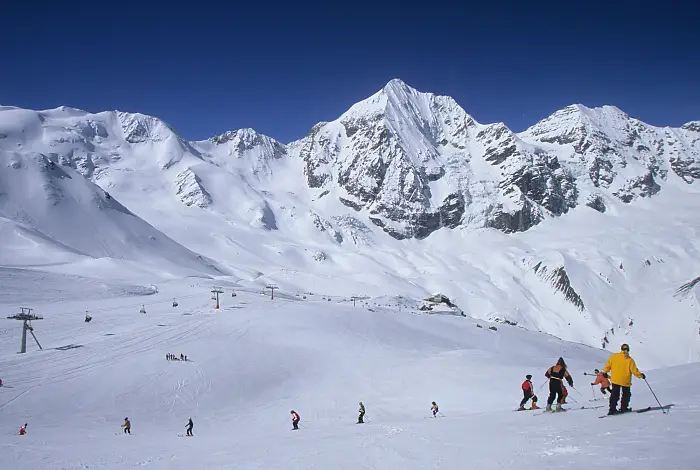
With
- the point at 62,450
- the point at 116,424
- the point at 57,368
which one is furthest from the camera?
the point at 57,368

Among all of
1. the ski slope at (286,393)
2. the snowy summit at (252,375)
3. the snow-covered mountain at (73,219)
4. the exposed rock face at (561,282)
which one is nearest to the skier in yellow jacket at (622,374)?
the snowy summit at (252,375)

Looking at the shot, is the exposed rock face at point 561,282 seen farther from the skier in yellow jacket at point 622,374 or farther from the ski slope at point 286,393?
the skier in yellow jacket at point 622,374

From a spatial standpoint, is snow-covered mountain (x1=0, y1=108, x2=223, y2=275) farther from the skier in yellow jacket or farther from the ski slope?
the skier in yellow jacket

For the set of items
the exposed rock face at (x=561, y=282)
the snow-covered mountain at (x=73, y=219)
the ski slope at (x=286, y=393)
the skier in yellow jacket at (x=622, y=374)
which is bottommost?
the ski slope at (x=286, y=393)

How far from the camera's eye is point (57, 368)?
112ft

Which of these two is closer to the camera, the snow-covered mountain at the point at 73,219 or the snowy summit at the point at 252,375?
the snowy summit at the point at 252,375

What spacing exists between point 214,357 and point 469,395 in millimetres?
22186

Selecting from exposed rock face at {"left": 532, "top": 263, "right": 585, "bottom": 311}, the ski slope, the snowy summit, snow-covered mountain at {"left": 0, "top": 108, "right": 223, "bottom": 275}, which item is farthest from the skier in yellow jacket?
exposed rock face at {"left": 532, "top": 263, "right": 585, "bottom": 311}

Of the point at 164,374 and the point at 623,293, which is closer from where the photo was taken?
the point at 164,374

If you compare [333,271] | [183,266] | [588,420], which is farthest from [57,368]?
Answer: [333,271]

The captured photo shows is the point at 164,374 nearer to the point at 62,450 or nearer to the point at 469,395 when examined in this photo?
the point at 62,450

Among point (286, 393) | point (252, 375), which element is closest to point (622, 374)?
point (286, 393)

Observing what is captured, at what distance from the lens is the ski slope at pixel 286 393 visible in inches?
427

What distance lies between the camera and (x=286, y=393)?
1387 inches
